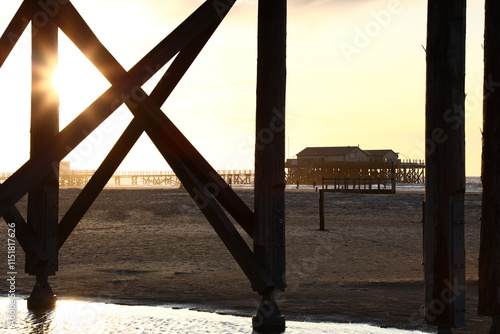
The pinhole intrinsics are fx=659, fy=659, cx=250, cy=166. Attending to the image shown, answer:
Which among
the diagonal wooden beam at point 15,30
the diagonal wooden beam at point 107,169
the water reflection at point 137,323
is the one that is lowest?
the water reflection at point 137,323

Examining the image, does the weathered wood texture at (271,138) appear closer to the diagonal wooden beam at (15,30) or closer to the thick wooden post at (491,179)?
the thick wooden post at (491,179)

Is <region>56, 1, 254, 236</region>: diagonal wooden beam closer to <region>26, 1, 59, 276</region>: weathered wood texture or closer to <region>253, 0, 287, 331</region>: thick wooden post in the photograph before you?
<region>253, 0, 287, 331</region>: thick wooden post

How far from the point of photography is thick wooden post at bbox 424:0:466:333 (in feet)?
15.9

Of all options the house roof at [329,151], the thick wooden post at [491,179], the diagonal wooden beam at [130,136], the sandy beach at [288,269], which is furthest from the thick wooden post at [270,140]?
the house roof at [329,151]

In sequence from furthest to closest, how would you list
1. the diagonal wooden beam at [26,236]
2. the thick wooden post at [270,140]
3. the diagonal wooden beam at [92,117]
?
the diagonal wooden beam at [26,236]
the thick wooden post at [270,140]
the diagonal wooden beam at [92,117]

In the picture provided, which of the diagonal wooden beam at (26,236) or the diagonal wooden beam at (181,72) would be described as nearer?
the diagonal wooden beam at (181,72)

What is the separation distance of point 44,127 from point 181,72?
1744mm

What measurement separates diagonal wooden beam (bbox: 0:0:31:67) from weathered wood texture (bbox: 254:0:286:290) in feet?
9.30

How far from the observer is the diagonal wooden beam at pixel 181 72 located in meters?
5.76

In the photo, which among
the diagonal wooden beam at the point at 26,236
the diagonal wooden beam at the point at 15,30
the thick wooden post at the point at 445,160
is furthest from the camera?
the diagonal wooden beam at the point at 15,30

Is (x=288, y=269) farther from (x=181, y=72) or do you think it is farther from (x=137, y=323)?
(x=181, y=72)

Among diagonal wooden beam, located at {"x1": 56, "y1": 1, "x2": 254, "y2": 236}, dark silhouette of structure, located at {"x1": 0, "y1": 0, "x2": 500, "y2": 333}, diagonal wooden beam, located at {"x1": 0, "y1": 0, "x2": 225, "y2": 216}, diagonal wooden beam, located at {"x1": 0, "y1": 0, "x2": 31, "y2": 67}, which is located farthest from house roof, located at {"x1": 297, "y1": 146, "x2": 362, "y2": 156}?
diagonal wooden beam, located at {"x1": 0, "y1": 0, "x2": 225, "y2": 216}

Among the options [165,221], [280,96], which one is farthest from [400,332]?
[165,221]

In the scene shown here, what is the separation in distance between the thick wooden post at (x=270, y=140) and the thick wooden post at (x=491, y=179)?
174cm
